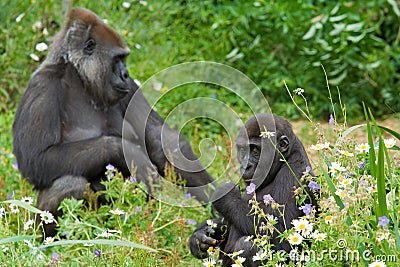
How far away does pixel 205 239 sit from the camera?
3.42 m

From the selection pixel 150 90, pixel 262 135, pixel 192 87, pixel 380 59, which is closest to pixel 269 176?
pixel 262 135

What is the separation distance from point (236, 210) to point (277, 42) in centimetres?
476

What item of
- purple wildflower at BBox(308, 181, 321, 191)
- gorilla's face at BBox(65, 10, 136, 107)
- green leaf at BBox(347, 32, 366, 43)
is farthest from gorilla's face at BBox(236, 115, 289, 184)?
green leaf at BBox(347, 32, 366, 43)

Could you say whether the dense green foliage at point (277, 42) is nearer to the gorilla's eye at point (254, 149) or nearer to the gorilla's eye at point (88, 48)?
the gorilla's eye at point (88, 48)

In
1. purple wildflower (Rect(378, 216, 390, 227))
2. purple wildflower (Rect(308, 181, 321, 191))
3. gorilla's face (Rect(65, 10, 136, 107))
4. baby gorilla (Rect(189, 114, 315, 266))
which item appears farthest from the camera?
gorilla's face (Rect(65, 10, 136, 107))

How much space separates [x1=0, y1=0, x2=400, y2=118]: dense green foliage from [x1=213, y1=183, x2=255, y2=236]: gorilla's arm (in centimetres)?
378

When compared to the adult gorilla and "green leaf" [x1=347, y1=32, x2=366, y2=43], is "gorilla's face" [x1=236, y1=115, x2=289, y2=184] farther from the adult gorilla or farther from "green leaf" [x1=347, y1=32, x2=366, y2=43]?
"green leaf" [x1=347, y1=32, x2=366, y2=43]

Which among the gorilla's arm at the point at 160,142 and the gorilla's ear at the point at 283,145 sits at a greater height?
the gorilla's ear at the point at 283,145

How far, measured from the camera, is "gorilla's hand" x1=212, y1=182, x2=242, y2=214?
3.25 m

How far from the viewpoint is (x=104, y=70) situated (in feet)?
16.0

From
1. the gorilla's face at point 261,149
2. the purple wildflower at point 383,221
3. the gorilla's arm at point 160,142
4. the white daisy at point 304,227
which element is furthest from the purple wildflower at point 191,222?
the purple wildflower at point 383,221

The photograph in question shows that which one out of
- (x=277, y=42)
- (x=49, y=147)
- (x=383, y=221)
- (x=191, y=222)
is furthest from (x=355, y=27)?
(x=383, y=221)

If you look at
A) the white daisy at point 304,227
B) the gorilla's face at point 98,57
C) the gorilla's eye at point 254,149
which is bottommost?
the gorilla's face at point 98,57

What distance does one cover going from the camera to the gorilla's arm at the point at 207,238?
343 centimetres
